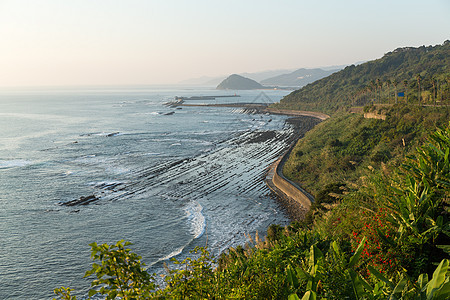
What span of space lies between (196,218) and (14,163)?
42864 mm

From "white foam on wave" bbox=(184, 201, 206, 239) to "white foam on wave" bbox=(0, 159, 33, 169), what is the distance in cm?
3670

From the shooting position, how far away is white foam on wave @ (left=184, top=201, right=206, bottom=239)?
3386 centimetres

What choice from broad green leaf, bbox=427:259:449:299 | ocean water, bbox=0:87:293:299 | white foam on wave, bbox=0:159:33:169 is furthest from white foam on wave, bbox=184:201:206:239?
white foam on wave, bbox=0:159:33:169

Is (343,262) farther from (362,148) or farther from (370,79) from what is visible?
(370,79)

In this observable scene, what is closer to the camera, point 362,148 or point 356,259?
point 356,259

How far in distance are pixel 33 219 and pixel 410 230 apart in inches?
1507

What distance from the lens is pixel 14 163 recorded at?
62.9 metres

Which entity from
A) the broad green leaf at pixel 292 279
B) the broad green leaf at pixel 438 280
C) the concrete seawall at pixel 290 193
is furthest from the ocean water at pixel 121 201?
the broad green leaf at pixel 438 280

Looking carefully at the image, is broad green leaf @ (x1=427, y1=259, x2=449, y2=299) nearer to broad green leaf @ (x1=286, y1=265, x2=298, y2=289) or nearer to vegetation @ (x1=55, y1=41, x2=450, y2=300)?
vegetation @ (x1=55, y1=41, x2=450, y2=300)

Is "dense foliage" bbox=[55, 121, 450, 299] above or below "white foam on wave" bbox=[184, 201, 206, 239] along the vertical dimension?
above

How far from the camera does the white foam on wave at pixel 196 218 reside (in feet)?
111

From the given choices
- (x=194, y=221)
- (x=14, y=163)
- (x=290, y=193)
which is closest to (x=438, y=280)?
(x=194, y=221)

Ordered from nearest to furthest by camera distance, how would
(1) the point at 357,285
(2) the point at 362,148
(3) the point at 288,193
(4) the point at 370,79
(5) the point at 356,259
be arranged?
(1) the point at 357,285
(5) the point at 356,259
(3) the point at 288,193
(2) the point at 362,148
(4) the point at 370,79

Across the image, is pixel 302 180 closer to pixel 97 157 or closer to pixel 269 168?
pixel 269 168
